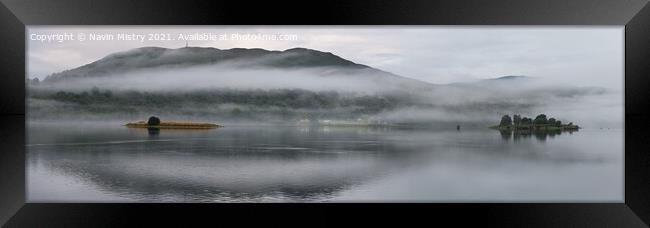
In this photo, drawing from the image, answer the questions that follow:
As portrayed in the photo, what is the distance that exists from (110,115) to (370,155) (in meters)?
2.79

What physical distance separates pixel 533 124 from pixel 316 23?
8.15 ft

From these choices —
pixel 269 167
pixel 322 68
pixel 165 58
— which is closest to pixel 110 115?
pixel 165 58

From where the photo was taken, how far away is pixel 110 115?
5734 mm

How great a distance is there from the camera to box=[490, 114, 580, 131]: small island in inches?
212

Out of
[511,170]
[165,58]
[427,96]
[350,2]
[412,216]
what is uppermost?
[350,2]

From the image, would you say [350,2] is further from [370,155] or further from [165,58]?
[165,58]

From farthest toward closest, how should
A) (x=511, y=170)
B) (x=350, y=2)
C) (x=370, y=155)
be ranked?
(x=370, y=155)
(x=511, y=170)
(x=350, y=2)

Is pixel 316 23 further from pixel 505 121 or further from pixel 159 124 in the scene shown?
pixel 505 121

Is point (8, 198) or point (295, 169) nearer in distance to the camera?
point (8, 198)

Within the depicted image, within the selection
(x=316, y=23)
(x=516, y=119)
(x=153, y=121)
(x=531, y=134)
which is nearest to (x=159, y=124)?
(x=153, y=121)

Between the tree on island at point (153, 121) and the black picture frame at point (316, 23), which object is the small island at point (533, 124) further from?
the tree on island at point (153, 121)

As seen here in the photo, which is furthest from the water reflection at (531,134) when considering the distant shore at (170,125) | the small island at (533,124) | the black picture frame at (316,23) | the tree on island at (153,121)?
the tree on island at (153,121)

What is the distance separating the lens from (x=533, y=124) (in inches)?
216

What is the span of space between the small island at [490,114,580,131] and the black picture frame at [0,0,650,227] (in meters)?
0.61
